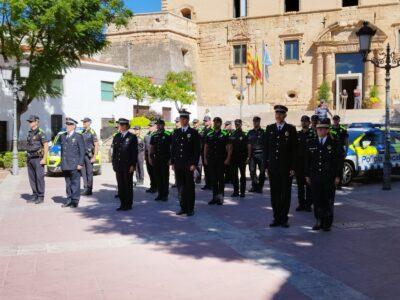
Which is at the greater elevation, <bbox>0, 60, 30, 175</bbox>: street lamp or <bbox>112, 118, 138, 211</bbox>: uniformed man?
<bbox>0, 60, 30, 175</bbox>: street lamp

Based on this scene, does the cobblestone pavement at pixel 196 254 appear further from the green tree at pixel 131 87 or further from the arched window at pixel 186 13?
the arched window at pixel 186 13

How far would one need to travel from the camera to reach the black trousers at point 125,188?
10.1 m

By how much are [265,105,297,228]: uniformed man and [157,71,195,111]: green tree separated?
1047 inches

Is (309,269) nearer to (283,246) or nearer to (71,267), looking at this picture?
(283,246)

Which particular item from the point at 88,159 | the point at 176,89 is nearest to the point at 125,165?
the point at 88,159

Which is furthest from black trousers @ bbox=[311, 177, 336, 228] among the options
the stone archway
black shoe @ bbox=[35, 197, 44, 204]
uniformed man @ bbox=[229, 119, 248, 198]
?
the stone archway

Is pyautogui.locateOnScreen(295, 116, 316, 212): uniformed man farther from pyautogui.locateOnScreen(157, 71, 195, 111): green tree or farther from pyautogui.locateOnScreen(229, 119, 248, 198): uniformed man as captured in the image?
pyautogui.locateOnScreen(157, 71, 195, 111): green tree

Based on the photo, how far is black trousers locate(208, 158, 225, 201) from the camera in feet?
35.2

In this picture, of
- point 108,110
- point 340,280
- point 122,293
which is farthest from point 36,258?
point 108,110

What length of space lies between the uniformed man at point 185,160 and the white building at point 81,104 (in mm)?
18723

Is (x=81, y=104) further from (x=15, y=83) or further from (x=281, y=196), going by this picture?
(x=281, y=196)

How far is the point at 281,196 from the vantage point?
837 cm

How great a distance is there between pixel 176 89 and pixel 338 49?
14491mm

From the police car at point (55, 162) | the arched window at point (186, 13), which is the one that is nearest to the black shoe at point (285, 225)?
the police car at point (55, 162)
